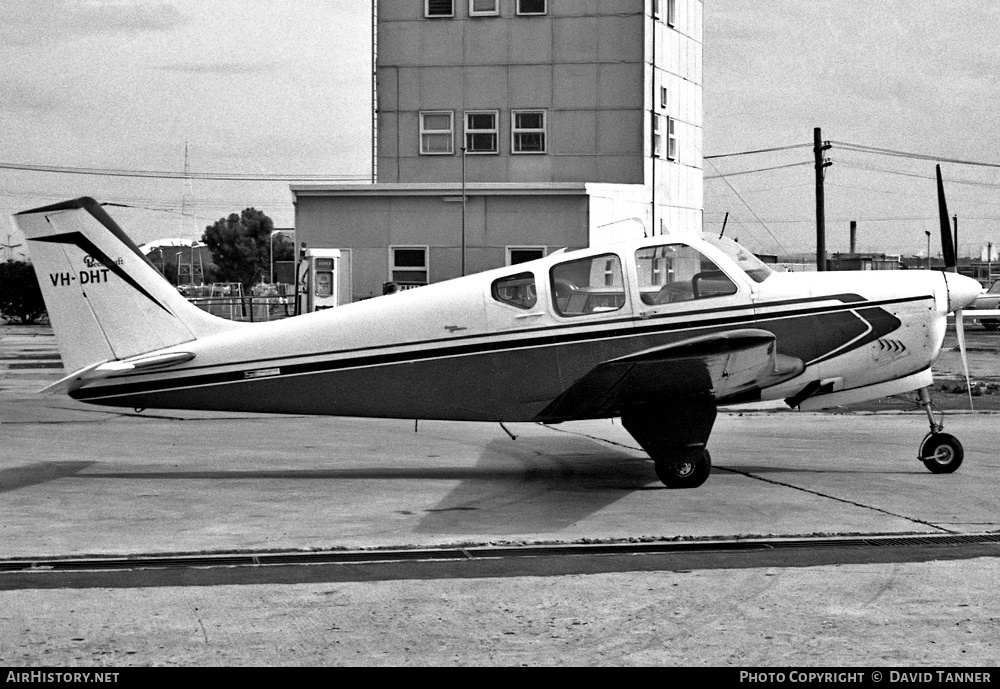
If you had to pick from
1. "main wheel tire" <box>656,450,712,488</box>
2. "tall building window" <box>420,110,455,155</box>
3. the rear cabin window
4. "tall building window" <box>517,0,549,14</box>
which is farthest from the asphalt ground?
"tall building window" <box>517,0,549,14</box>

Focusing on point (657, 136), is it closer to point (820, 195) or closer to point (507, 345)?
point (820, 195)

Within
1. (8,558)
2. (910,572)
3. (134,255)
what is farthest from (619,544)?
(134,255)

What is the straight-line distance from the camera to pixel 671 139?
4047 centimetres

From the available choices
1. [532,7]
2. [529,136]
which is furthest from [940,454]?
[532,7]

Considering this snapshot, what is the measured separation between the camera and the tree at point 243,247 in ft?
476

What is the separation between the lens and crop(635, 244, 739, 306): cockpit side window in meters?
10.7

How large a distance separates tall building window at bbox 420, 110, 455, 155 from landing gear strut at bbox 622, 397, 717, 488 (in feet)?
93.8

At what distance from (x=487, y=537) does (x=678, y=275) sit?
141 inches

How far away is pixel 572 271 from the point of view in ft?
35.5

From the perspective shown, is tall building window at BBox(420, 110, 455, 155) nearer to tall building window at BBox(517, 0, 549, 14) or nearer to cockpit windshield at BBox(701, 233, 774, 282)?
tall building window at BBox(517, 0, 549, 14)

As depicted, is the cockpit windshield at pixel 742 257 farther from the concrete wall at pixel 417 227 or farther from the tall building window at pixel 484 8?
the tall building window at pixel 484 8
